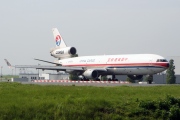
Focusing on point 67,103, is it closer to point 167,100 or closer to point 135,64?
point 167,100

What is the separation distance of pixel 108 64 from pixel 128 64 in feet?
16.9

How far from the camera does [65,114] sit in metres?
21.8

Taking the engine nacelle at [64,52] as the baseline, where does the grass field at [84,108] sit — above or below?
below

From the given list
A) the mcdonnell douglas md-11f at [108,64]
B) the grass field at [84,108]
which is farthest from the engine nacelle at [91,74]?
the grass field at [84,108]

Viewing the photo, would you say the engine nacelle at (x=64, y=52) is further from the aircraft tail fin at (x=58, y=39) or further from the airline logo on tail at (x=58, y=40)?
the airline logo on tail at (x=58, y=40)

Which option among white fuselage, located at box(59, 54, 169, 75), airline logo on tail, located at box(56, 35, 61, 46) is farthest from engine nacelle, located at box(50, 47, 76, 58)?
white fuselage, located at box(59, 54, 169, 75)

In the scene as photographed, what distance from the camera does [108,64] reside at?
227ft

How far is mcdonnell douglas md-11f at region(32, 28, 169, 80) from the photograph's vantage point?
6238cm

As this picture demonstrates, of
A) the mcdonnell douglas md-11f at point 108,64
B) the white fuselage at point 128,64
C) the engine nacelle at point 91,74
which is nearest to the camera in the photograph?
the white fuselage at point 128,64

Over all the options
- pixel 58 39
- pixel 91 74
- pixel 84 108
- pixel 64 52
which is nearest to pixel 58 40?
pixel 58 39

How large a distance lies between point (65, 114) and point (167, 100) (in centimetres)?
567

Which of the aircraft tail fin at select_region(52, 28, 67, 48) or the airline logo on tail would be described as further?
the airline logo on tail

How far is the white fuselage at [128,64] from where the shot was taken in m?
62.0

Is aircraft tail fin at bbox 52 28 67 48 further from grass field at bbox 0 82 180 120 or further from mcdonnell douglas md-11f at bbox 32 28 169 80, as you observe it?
grass field at bbox 0 82 180 120
